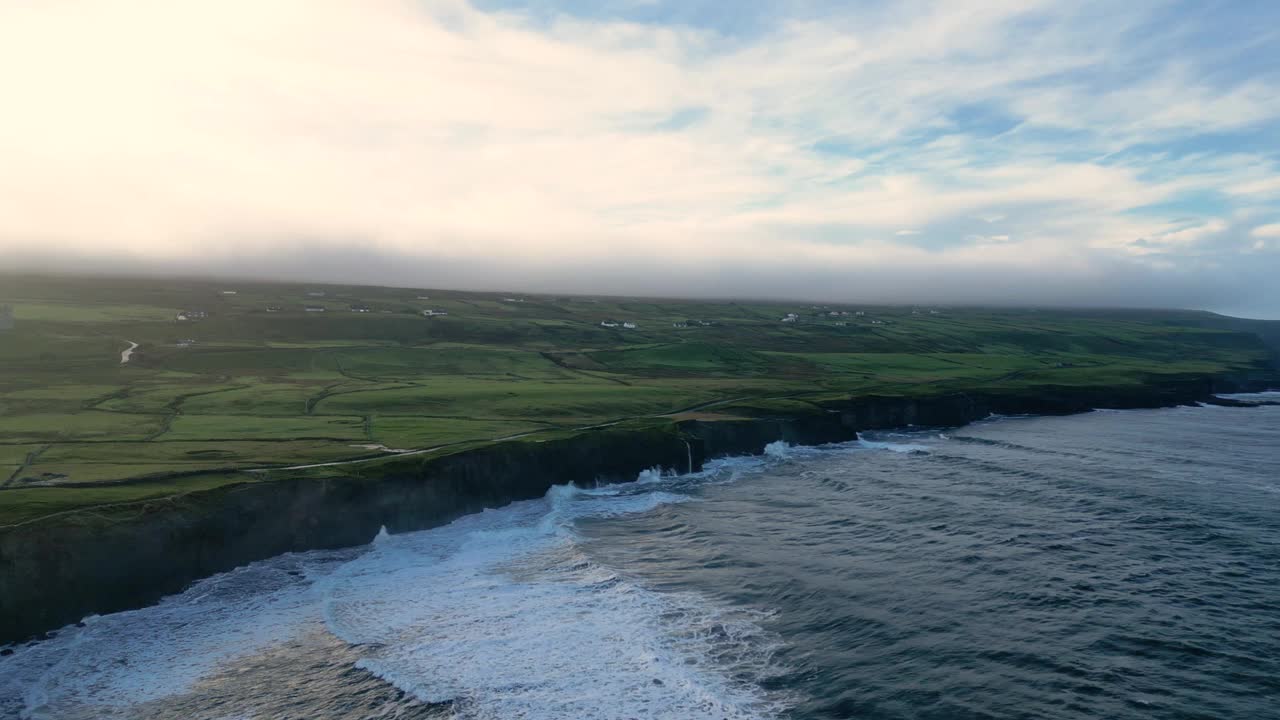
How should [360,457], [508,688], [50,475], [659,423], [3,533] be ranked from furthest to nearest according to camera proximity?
[659,423]
[360,457]
[50,475]
[3,533]
[508,688]

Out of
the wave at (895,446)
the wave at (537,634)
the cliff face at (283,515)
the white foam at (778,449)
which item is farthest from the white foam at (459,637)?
the wave at (895,446)

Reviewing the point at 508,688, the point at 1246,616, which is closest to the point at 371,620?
the point at 508,688

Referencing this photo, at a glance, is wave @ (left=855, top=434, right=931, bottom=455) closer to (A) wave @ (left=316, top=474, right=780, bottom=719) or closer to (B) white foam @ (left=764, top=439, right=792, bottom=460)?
(B) white foam @ (left=764, top=439, right=792, bottom=460)

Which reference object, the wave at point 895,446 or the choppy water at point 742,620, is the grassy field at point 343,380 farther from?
the choppy water at point 742,620

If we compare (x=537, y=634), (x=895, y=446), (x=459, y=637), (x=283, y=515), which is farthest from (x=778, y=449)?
(x=459, y=637)

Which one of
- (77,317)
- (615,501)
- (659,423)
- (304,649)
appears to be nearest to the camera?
(304,649)

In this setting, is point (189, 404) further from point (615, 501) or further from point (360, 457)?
point (615, 501)

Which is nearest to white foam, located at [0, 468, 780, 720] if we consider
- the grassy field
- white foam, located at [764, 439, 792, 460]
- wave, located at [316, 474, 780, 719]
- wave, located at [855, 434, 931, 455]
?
wave, located at [316, 474, 780, 719]

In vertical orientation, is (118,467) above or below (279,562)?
above
